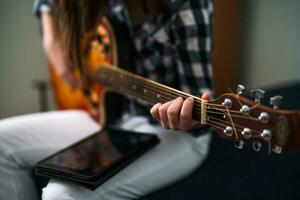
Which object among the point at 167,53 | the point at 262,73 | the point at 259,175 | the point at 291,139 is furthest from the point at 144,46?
the point at 262,73

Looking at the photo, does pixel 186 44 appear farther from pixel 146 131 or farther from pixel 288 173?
pixel 288 173

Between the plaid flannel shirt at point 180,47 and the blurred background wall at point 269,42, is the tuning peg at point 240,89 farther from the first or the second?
the blurred background wall at point 269,42

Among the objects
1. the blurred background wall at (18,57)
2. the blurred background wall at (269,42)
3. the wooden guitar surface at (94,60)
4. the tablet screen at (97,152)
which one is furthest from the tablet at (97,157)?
the blurred background wall at (269,42)

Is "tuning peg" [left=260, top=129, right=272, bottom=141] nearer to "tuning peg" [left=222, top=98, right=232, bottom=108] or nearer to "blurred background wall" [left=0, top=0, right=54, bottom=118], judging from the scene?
"tuning peg" [left=222, top=98, right=232, bottom=108]

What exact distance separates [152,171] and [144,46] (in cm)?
39

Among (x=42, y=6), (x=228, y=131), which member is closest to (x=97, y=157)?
(x=228, y=131)

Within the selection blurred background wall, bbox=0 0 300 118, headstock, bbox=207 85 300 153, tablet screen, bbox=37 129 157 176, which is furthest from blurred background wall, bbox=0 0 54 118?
headstock, bbox=207 85 300 153

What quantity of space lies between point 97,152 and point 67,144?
15 cm

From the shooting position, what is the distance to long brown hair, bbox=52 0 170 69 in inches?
38.5

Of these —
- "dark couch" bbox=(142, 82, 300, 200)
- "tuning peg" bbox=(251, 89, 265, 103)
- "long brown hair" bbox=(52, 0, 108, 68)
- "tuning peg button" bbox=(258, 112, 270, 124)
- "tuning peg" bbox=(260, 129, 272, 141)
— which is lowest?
"dark couch" bbox=(142, 82, 300, 200)

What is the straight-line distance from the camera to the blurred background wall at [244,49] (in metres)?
1.89

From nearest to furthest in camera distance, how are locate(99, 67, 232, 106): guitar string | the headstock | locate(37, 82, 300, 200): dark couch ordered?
the headstock, locate(99, 67, 232, 106): guitar string, locate(37, 82, 300, 200): dark couch

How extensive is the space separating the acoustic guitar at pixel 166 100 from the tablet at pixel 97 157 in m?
0.11

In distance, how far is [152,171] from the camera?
0.87 metres
